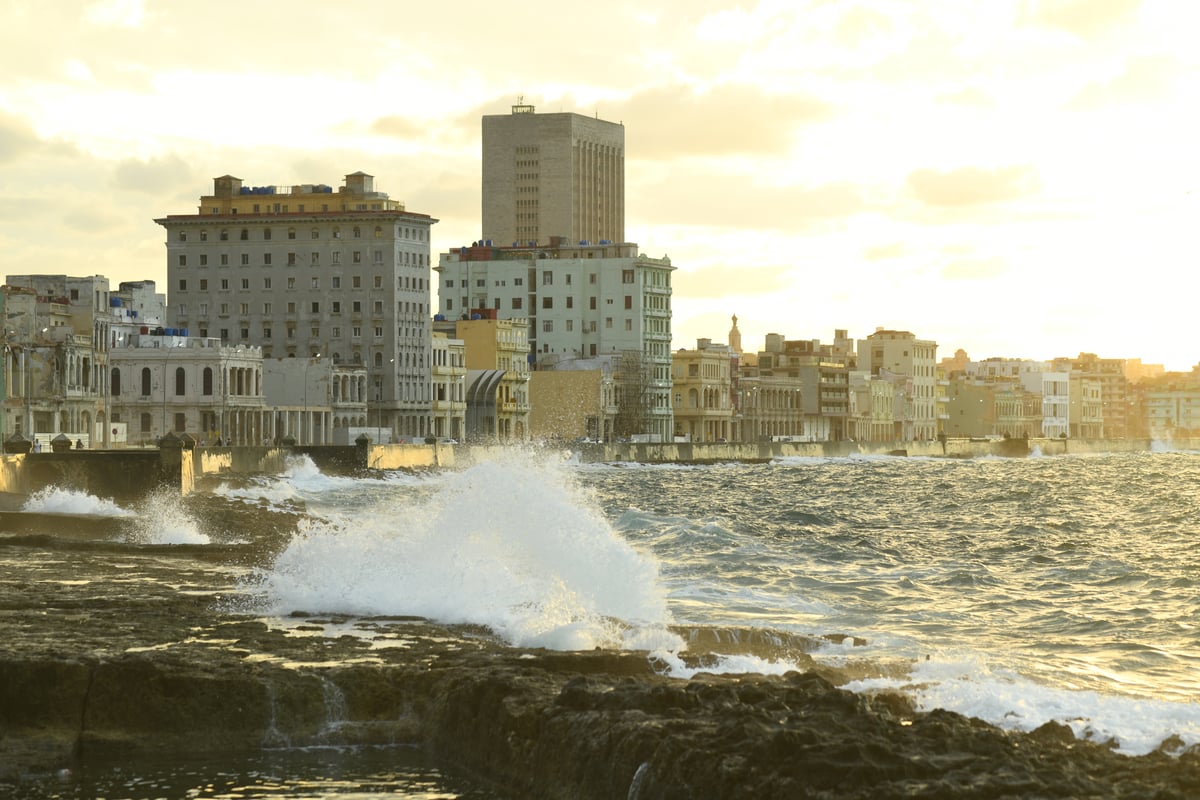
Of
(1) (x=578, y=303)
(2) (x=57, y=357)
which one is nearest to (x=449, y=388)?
(1) (x=578, y=303)

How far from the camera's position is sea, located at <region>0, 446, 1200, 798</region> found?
587 inches

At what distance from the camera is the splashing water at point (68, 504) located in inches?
1811

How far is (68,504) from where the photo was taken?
47062 millimetres

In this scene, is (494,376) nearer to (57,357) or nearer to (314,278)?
(314,278)

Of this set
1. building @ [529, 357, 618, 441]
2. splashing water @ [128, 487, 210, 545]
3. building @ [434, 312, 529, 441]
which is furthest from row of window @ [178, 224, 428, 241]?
splashing water @ [128, 487, 210, 545]

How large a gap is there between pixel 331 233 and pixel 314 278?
4.28m

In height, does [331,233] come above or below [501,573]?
above

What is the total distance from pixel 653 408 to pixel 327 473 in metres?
84.3

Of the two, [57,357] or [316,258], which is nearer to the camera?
[57,357]

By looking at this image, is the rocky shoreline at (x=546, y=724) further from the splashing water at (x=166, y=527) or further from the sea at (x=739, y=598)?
the splashing water at (x=166, y=527)

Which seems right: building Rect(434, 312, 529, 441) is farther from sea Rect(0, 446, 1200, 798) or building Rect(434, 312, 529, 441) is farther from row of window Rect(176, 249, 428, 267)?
sea Rect(0, 446, 1200, 798)

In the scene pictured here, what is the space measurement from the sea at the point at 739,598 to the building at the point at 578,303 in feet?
417

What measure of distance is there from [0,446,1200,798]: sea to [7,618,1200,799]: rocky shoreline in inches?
18.0

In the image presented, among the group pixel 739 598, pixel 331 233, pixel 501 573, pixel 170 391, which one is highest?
pixel 331 233
